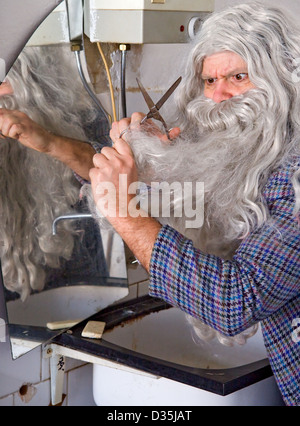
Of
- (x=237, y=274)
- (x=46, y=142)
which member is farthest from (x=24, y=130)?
(x=237, y=274)

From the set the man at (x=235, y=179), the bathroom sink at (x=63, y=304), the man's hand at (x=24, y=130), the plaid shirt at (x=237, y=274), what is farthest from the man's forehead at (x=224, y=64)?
the bathroom sink at (x=63, y=304)

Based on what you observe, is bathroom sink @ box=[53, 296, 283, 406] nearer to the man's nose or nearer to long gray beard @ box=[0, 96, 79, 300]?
long gray beard @ box=[0, 96, 79, 300]

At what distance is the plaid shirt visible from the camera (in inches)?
49.9

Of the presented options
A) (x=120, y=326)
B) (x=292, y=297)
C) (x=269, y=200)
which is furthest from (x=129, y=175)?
(x=120, y=326)

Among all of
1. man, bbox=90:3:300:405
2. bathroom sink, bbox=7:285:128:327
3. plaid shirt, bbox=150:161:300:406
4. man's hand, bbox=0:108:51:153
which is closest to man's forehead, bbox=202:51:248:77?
man, bbox=90:3:300:405

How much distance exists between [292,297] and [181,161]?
387mm

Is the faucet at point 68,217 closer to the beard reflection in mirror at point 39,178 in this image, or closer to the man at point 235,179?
the beard reflection in mirror at point 39,178

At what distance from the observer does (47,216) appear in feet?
5.14

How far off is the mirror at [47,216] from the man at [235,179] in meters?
0.20

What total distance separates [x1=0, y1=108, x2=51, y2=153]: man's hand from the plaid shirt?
39cm

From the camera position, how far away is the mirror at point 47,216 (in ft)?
4.81
